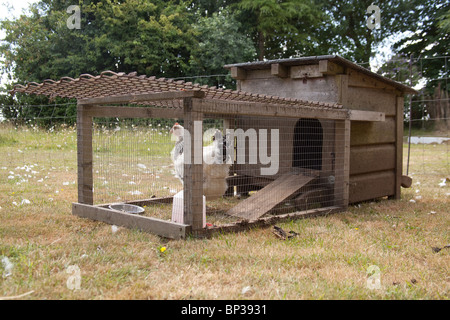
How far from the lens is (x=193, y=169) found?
3.41m

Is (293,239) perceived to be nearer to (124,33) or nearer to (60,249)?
(60,249)

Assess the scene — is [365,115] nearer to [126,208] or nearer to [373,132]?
[373,132]

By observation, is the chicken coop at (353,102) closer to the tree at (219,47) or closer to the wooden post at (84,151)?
the wooden post at (84,151)

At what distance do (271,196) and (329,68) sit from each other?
173 cm

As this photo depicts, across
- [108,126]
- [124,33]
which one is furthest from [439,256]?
[124,33]

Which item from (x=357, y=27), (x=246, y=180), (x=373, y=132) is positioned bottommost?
(x=246, y=180)

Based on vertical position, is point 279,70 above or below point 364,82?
above

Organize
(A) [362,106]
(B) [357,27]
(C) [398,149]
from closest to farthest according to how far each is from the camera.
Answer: (A) [362,106] → (C) [398,149] → (B) [357,27]

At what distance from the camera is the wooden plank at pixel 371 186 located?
5.44m

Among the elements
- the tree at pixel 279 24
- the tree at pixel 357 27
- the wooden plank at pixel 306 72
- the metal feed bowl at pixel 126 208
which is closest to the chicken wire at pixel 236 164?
the metal feed bowl at pixel 126 208

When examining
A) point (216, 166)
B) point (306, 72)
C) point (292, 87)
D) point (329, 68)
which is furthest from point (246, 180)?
point (329, 68)

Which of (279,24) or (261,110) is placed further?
(279,24)

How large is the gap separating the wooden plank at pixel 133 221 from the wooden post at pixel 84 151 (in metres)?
0.16

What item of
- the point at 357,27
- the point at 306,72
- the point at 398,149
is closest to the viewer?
the point at 306,72
